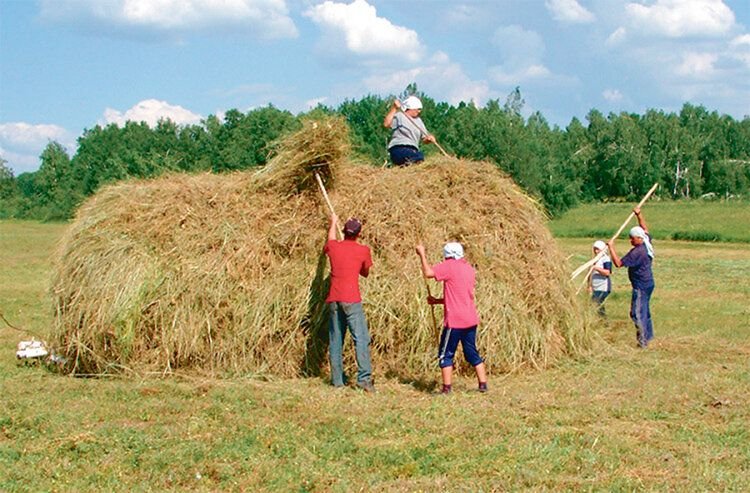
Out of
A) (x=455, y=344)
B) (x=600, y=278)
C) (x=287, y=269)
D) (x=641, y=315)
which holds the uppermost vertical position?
(x=287, y=269)

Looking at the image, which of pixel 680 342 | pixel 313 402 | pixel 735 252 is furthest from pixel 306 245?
pixel 735 252

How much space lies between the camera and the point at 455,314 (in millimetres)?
9984

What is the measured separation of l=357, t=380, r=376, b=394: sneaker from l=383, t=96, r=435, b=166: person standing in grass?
4119 millimetres

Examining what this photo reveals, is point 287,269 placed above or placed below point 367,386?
above

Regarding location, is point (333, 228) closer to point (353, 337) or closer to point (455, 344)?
point (353, 337)

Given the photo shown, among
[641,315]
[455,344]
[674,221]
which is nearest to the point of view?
[455,344]

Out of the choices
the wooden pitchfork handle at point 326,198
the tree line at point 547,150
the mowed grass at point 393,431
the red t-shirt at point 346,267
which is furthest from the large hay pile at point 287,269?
the tree line at point 547,150

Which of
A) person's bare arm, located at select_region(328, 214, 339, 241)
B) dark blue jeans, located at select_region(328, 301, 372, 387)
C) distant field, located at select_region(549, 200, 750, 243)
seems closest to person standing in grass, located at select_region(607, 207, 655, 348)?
person's bare arm, located at select_region(328, 214, 339, 241)

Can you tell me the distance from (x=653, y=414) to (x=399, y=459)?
3038 millimetres

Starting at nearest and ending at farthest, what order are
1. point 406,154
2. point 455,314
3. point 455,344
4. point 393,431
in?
point 393,431 < point 455,314 < point 455,344 < point 406,154

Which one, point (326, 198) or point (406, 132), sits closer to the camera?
point (326, 198)

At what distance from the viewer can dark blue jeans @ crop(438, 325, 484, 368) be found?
10055 millimetres

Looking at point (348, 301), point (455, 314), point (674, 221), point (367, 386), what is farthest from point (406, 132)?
point (674, 221)

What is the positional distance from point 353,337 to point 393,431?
7.50 feet
